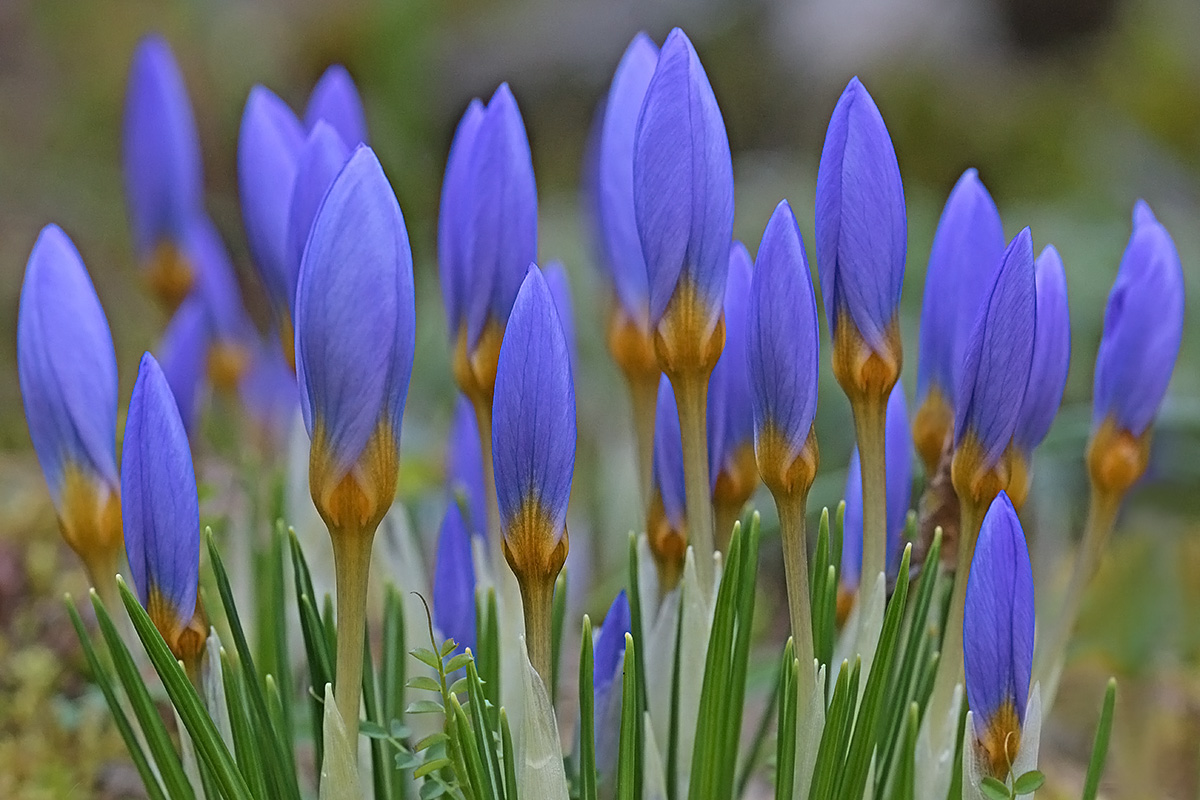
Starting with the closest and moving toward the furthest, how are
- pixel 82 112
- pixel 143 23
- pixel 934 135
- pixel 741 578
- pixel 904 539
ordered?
pixel 741 578, pixel 904 539, pixel 934 135, pixel 82 112, pixel 143 23

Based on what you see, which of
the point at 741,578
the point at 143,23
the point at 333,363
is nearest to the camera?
the point at 333,363

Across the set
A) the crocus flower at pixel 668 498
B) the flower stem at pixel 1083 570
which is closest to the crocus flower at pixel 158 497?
the crocus flower at pixel 668 498

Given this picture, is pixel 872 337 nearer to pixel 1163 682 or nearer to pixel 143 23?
pixel 1163 682

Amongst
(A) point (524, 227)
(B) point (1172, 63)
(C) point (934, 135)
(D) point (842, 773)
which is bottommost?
(D) point (842, 773)

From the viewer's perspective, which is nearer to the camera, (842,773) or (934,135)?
(842,773)

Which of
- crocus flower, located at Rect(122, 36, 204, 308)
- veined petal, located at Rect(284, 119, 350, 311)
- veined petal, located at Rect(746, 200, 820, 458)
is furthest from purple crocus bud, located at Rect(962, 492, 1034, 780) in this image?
crocus flower, located at Rect(122, 36, 204, 308)

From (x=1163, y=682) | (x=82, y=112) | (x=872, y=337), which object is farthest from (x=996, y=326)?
(x=82, y=112)

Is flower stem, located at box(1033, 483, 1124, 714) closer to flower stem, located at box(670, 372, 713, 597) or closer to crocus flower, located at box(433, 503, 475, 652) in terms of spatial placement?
flower stem, located at box(670, 372, 713, 597)
